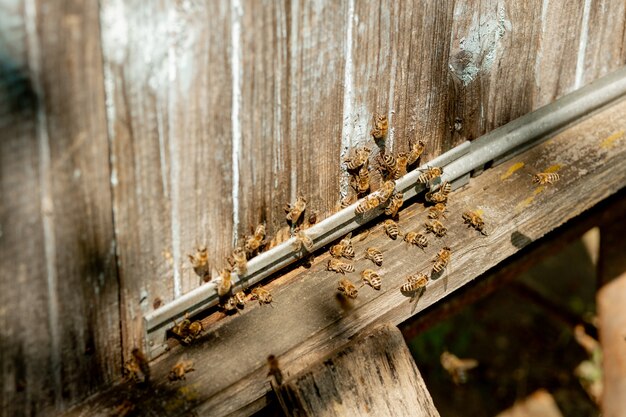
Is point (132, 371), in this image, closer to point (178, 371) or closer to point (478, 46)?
point (178, 371)

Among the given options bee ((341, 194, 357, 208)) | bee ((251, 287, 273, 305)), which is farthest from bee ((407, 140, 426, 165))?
bee ((251, 287, 273, 305))

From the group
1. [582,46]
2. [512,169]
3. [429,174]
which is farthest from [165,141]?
[582,46]

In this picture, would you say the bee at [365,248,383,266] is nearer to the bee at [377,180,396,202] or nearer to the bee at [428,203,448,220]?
the bee at [377,180,396,202]

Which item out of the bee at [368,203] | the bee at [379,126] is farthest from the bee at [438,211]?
the bee at [379,126]

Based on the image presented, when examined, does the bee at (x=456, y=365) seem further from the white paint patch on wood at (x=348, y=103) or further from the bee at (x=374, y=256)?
the white paint patch on wood at (x=348, y=103)

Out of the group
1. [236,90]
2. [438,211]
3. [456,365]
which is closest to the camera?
[236,90]

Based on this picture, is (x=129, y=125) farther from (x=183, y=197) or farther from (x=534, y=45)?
(x=534, y=45)

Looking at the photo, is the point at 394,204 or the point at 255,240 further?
the point at 394,204
